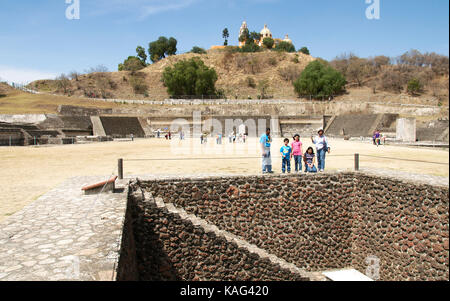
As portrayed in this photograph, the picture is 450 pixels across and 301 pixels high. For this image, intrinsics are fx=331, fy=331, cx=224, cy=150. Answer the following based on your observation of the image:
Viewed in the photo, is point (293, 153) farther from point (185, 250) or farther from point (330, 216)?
point (185, 250)

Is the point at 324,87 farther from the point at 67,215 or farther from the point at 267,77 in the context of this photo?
the point at 67,215

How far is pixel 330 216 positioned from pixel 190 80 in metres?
50.5

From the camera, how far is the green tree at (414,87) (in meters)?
57.9

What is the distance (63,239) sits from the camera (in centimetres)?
437

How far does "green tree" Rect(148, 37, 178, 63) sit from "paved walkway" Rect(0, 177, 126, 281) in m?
85.4

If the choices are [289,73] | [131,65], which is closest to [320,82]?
[289,73]

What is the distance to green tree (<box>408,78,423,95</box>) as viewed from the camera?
2281 inches

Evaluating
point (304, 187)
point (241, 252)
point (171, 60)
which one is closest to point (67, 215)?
point (241, 252)

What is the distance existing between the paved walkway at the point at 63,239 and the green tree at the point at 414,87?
208ft

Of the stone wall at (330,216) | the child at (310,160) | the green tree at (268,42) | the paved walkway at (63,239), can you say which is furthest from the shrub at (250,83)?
the paved walkway at (63,239)

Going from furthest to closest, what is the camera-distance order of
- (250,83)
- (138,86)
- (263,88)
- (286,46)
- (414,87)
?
(286,46) < (250,83) < (138,86) < (263,88) < (414,87)

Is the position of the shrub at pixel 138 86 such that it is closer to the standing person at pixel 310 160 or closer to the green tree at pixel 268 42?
the green tree at pixel 268 42

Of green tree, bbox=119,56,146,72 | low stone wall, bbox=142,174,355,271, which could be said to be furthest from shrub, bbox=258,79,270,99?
low stone wall, bbox=142,174,355,271
